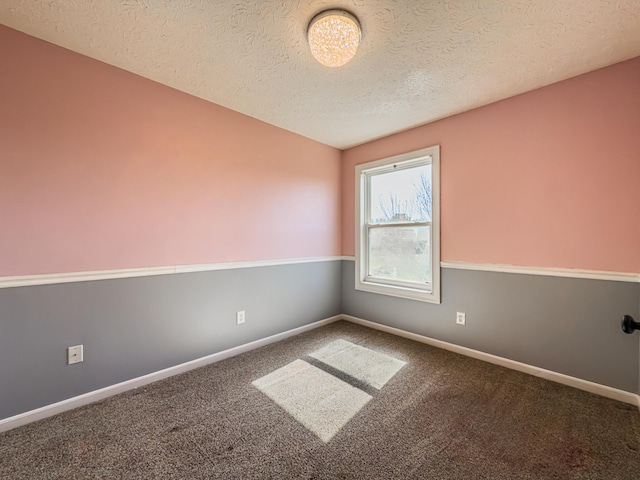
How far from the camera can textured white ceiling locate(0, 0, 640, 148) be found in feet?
4.73

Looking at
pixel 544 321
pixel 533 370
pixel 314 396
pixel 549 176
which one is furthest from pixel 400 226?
pixel 314 396

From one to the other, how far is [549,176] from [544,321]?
46.1 inches

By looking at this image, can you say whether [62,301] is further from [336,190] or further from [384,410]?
[336,190]

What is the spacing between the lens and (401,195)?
3180mm

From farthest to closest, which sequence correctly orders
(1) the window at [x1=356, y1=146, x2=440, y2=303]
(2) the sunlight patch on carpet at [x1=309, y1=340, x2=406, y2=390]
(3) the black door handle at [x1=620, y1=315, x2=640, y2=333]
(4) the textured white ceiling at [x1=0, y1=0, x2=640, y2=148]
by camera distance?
(1) the window at [x1=356, y1=146, x2=440, y2=303] < (2) the sunlight patch on carpet at [x1=309, y1=340, x2=406, y2=390] < (3) the black door handle at [x1=620, y1=315, x2=640, y2=333] < (4) the textured white ceiling at [x1=0, y1=0, x2=640, y2=148]

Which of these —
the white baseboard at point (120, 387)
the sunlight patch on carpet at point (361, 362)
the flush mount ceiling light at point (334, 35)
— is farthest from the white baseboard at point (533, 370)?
the flush mount ceiling light at point (334, 35)

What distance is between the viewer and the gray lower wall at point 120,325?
162cm

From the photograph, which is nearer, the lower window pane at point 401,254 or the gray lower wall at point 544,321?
the gray lower wall at point 544,321

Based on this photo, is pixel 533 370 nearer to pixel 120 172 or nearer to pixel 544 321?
pixel 544 321

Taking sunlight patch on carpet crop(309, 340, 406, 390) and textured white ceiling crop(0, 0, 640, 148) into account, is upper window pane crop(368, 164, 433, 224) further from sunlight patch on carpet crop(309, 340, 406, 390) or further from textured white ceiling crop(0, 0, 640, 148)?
sunlight patch on carpet crop(309, 340, 406, 390)

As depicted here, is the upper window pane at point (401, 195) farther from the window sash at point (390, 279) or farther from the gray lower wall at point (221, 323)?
the gray lower wall at point (221, 323)

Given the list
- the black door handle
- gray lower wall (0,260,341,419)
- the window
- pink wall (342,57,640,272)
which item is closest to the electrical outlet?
gray lower wall (0,260,341,419)

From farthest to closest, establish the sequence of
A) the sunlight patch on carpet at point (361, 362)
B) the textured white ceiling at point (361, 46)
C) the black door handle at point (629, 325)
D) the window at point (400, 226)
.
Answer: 1. the window at point (400, 226)
2. the sunlight patch on carpet at point (361, 362)
3. the black door handle at point (629, 325)
4. the textured white ceiling at point (361, 46)

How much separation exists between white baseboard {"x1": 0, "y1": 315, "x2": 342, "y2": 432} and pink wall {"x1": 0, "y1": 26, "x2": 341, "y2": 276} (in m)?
0.86
